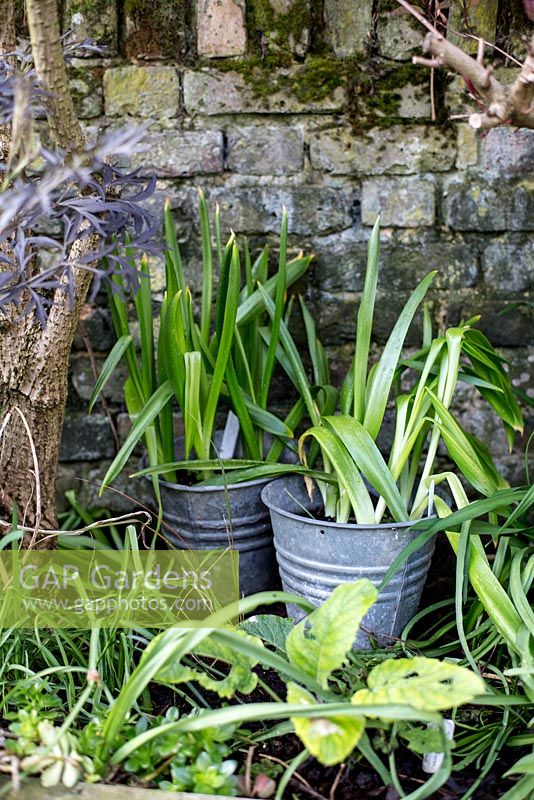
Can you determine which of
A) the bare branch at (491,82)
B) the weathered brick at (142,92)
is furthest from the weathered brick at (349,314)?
the bare branch at (491,82)

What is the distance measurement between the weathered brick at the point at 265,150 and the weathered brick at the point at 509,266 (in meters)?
0.64

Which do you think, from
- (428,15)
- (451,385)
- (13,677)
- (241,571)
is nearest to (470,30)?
(428,15)

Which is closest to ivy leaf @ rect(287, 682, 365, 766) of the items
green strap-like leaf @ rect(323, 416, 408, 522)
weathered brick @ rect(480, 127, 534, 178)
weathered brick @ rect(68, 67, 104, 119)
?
green strap-like leaf @ rect(323, 416, 408, 522)

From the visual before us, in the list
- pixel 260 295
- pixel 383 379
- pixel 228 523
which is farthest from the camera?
pixel 260 295

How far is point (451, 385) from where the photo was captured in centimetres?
176

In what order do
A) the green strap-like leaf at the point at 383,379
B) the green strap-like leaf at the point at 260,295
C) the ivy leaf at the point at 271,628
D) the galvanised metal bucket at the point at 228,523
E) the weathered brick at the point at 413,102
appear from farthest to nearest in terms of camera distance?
the weathered brick at the point at 413,102 < the green strap-like leaf at the point at 260,295 < the galvanised metal bucket at the point at 228,523 < the green strap-like leaf at the point at 383,379 < the ivy leaf at the point at 271,628

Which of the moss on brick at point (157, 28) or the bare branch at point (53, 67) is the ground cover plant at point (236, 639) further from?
the moss on brick at point (157, 28)

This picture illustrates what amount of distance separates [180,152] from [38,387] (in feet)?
2.91

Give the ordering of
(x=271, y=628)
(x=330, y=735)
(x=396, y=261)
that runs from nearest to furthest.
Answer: (x=330, y=735)
(x=271, y=628)
(x=396, y=261)

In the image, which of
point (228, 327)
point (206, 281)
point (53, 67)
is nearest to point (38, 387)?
point (228, 327)

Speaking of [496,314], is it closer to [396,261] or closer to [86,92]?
[396,261]

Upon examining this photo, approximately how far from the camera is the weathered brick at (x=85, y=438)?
2.38 meters

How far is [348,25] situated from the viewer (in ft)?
7.08

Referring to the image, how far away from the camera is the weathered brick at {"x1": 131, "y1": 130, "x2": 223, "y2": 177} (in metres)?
→ 2.22
